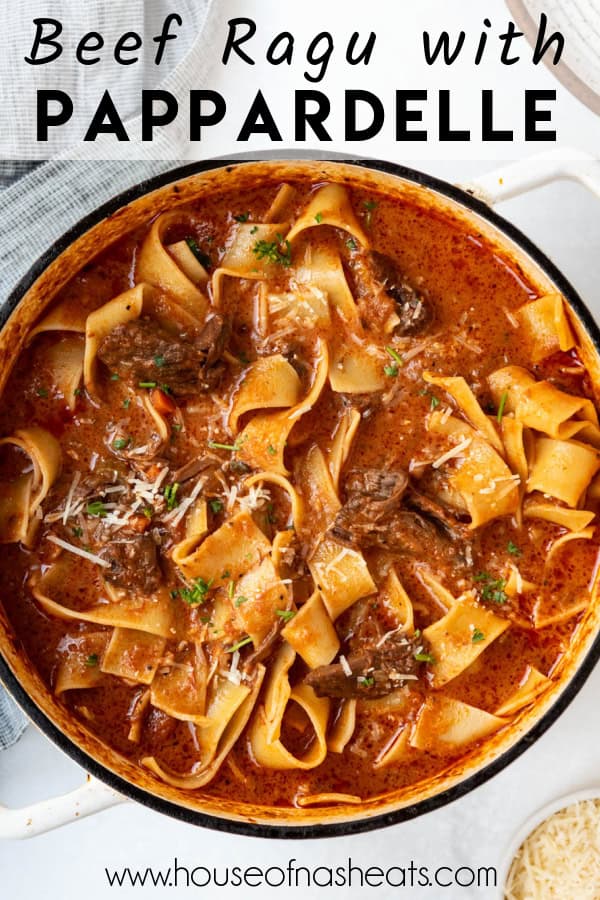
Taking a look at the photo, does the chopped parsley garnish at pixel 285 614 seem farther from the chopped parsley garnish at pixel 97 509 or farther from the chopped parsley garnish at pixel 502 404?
the chopped parsley garnish at pixel 502 404

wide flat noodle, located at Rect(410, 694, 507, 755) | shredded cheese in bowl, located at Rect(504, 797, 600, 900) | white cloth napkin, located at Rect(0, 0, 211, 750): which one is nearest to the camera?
wide flat noodle, located at Rect(410, 694, 507, 755)

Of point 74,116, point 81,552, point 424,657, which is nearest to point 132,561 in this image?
point 81,552

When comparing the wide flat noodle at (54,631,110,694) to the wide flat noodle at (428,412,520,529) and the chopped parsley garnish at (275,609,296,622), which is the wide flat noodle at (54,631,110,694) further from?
the wide flat noodle at (428,412,520,529)

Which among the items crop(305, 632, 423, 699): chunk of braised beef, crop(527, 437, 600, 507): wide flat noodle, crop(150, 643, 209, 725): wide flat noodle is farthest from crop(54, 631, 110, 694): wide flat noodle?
crop(527, 437, 600, 507): wide flat noodle

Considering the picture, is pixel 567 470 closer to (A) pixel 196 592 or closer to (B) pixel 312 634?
(B) pixel 312 634

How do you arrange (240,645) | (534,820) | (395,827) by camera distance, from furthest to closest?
(395,827), (534,820), (240,645)

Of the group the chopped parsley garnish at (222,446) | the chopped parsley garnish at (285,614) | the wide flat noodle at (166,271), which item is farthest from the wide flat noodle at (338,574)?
the wide flat noodle at (166,271)

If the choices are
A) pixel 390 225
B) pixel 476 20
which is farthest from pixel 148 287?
pixel 476 20
